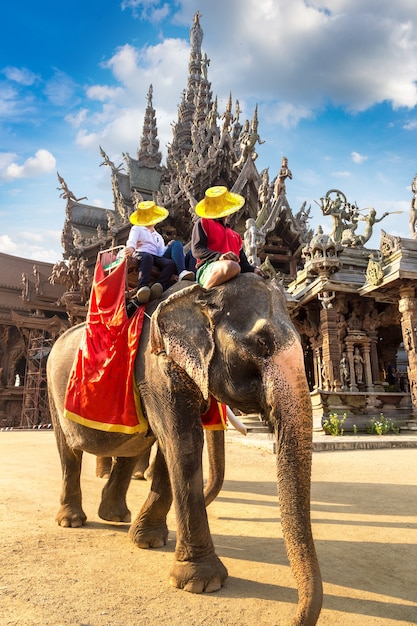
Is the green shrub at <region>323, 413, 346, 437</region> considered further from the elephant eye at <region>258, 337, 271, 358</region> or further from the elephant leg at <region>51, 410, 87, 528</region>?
the elephant eye at <region>258, 337, 271, 358</region>

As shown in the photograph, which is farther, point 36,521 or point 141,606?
point 36,521

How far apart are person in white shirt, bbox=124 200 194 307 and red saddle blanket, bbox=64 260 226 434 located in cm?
16

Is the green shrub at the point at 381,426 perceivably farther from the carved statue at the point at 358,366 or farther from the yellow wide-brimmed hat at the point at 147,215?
the yellow wide-brimmed hat at the point at 147,215

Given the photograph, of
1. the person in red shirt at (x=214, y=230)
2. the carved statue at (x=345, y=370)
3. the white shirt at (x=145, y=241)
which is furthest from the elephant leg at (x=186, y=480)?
the carved statue at (x=345, y=370)

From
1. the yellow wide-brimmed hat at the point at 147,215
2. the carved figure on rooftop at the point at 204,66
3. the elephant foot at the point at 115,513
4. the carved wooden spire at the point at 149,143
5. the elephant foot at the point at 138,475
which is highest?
the carved figure on rooftop at the point at 204,66

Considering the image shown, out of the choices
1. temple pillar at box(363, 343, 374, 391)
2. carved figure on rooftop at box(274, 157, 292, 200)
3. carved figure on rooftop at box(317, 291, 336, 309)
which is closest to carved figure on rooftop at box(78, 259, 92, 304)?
carved figure on rooftop at box(274, 157, 292, 200)

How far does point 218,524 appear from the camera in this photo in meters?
3.54

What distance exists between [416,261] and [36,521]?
1080 centimetres

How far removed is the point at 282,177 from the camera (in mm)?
18812

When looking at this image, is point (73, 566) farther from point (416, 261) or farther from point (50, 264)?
point (50, 264)

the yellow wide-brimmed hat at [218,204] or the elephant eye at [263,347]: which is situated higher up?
the yellow wide-brimmed hat at [218,204]

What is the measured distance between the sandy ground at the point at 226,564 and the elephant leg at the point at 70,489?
0.36 feet

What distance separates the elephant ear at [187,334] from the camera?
7.74 feet

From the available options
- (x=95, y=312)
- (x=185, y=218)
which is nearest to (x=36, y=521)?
(x=95, y=312)
